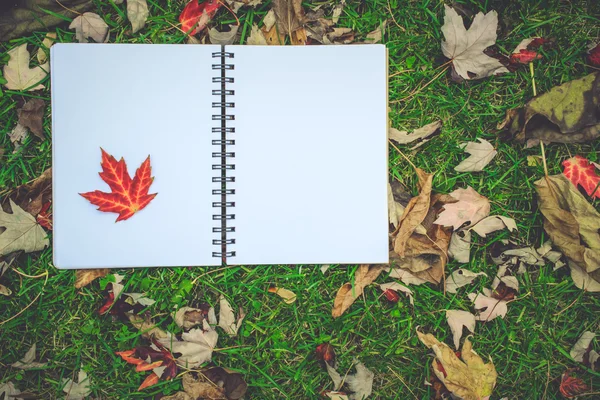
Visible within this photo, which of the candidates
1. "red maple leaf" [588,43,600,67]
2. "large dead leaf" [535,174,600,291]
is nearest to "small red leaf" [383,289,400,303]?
"large dead leaf" [535,174,600,291]

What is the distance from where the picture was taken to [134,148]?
5.25 ft

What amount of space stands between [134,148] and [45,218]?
17.1 inches

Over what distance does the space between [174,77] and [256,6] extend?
423 mm

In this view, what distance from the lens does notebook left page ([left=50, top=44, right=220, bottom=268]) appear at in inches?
62.6

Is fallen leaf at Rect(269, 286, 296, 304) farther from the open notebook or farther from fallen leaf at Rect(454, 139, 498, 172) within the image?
fallen leaf at Rect(454, 139, 498, 172)

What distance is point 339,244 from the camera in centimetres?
163

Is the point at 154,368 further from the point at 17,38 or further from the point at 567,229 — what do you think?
the point at 567,229

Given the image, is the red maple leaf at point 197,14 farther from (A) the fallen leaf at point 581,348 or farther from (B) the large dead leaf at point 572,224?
(A) the fallen leaf at point 581,348

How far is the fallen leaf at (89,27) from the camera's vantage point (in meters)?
1.60

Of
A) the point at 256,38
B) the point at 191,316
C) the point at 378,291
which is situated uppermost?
the point at 256,38

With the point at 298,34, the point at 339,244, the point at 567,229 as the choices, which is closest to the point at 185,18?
the point at 298,34

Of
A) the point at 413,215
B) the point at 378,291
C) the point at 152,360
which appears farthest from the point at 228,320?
the point at 413,215

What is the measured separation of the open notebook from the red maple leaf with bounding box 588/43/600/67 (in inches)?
31.9

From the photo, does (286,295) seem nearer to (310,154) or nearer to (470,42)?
(310,154)
